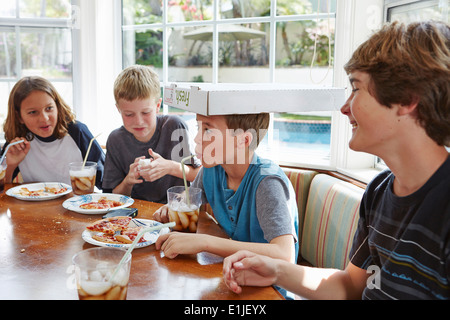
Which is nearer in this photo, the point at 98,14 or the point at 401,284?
the point at 401,284

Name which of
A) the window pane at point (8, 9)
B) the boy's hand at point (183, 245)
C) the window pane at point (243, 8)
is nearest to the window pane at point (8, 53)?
the window pane at point (8, 9)

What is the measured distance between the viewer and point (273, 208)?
1316mm

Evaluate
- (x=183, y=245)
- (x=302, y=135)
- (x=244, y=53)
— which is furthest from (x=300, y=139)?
(x=183, y=245)

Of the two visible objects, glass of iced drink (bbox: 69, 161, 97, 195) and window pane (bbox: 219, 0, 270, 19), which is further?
window pane (bbox: 219, 0, 270, 19)

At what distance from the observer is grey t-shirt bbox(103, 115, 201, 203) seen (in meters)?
2.22

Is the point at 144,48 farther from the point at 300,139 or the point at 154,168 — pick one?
the point at 154,168

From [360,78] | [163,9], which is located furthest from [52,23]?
[360,78]

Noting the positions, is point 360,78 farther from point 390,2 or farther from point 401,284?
point 390,2

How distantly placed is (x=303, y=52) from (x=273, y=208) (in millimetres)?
1581

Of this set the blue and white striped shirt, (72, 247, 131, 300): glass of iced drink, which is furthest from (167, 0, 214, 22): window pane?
(72, 247, 131, 300): glass of iced drink

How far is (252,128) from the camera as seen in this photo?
1.51m

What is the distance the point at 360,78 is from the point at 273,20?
5.94 feet

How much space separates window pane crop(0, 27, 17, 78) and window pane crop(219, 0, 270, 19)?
162 cm

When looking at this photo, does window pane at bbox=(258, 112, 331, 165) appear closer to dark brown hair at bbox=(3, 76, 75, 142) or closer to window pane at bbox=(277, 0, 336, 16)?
window pane at bbox=(277, 0, 336, 16)
